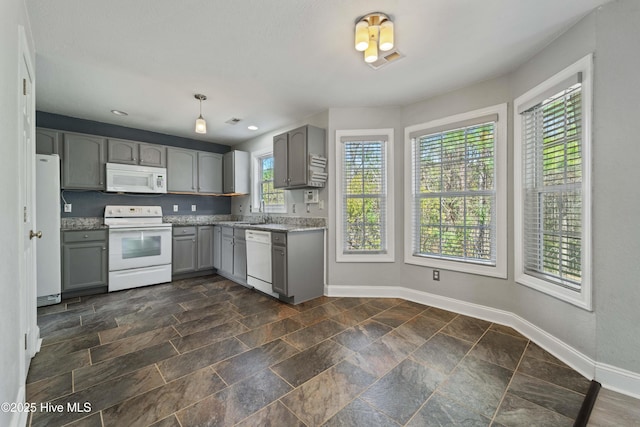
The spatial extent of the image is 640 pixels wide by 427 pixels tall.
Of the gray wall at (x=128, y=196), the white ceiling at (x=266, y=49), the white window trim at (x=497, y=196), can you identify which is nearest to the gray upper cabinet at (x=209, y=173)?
the gray wall at (x=128, y=196)

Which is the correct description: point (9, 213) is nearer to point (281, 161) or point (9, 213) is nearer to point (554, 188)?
point (281, 161)

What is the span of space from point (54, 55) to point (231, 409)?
3167mm

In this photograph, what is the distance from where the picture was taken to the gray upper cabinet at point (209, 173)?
15.9 feet

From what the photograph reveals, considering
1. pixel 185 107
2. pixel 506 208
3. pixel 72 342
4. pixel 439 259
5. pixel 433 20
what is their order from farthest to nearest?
pixel 185 107 < pixel 439 259 < pixel 506 208 < pixel 72 342 < pixel 433 20

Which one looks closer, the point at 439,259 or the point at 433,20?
the point at 433,20

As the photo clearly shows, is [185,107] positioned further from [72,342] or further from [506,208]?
[506,208]

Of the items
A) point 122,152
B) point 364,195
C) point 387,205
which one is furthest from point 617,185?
point 122,152

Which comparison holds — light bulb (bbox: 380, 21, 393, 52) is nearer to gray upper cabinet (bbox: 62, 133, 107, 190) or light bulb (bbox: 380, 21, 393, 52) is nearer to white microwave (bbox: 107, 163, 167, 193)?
white microwave (bbox: 107, 163, 167, 193)

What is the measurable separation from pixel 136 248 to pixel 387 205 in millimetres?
3624

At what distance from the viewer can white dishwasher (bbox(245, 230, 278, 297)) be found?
11.2ft

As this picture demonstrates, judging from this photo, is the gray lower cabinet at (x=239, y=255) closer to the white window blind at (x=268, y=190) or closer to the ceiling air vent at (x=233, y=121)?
the white window blind at (x=268, y=190)

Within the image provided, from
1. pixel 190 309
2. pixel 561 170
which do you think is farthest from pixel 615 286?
pixel 190 309

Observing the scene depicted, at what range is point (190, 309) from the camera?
307 centimetres

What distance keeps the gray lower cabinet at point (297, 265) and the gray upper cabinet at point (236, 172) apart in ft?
6.46
